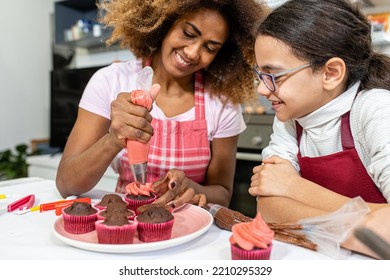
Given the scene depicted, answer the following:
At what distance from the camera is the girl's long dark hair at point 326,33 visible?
92 centimetres

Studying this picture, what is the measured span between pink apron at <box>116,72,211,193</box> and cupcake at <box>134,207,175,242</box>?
58 cm

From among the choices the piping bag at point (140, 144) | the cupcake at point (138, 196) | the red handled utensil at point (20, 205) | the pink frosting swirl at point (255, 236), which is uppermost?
the piping bag at point (140, 144)

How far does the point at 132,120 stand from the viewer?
2.96 ft

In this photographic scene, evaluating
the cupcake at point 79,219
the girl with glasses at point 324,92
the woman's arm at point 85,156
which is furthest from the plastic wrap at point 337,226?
the woman's arm at point 85,156

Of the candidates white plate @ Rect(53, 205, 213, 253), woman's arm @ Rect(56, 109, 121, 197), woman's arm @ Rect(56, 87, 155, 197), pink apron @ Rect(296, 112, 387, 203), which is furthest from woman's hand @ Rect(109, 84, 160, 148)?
pink apron @ Rect(296, 112, 387, 203)

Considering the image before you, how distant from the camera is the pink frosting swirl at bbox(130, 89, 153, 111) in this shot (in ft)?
2.91

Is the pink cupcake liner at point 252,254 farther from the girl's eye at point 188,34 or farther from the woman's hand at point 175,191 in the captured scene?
the girl's eye at point 188,34

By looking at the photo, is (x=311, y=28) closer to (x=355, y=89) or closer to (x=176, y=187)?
(x=355, y=89)

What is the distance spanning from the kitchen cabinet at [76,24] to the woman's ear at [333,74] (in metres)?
2.58

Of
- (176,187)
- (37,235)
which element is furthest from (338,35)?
(37,235)

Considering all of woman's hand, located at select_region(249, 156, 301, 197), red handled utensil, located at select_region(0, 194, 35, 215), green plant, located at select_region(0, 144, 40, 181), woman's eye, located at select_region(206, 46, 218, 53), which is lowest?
green plant, located at select_region(0, 144, 40, 181)

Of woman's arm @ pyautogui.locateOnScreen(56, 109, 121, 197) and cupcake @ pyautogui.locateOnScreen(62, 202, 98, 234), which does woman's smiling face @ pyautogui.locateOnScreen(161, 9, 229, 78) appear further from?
cupcake @ pyautogui.locateOnScreen(62, 202, 98, 234)

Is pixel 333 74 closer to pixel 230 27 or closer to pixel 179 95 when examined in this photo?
pixel 230 27


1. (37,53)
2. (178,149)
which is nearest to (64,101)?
(37,53)
